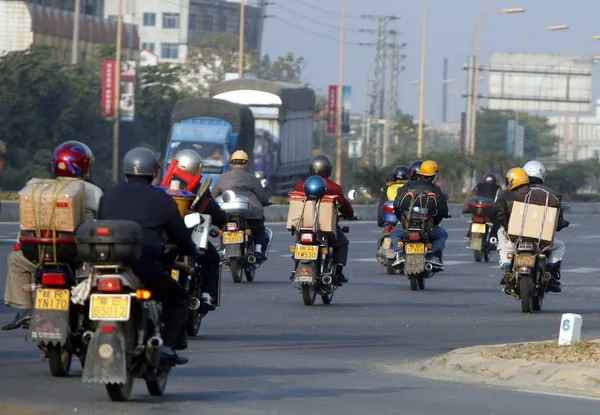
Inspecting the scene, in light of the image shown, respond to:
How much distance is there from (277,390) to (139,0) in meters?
→ 146

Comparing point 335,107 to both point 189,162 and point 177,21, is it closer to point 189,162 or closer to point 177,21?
point 189,162

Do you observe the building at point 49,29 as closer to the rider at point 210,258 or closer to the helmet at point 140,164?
the rider at point 210,258

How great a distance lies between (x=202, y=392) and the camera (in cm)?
938

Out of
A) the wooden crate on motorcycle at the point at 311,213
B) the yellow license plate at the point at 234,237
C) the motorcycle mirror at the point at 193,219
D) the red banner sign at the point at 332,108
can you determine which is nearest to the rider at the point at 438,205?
the yellow license plate at the point at 234,237

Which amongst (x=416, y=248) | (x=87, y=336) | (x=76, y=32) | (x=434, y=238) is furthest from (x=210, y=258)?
(x=76, y=32)

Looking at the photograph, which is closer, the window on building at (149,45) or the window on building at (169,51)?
the window on building at (169,51)

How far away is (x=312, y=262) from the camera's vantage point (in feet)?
53.9

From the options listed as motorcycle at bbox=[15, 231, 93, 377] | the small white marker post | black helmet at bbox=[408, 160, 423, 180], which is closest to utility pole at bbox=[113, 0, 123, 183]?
black helmet at bbox=[408, 160, 423, 180]

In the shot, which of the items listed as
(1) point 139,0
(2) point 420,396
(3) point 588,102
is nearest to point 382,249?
(2) point 420,396

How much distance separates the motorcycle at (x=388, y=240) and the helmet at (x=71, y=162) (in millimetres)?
12074

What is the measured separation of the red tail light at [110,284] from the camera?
8.35 meters

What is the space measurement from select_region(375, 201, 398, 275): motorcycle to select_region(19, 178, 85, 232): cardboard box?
12.8 meters

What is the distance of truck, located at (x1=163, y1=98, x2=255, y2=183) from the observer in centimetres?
4966

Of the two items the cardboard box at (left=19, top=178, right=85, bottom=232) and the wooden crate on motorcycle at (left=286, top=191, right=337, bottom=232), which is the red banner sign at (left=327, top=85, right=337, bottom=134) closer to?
the wooden crate on motorcycle at (left=286, top=191, right=337, bottom=232)
